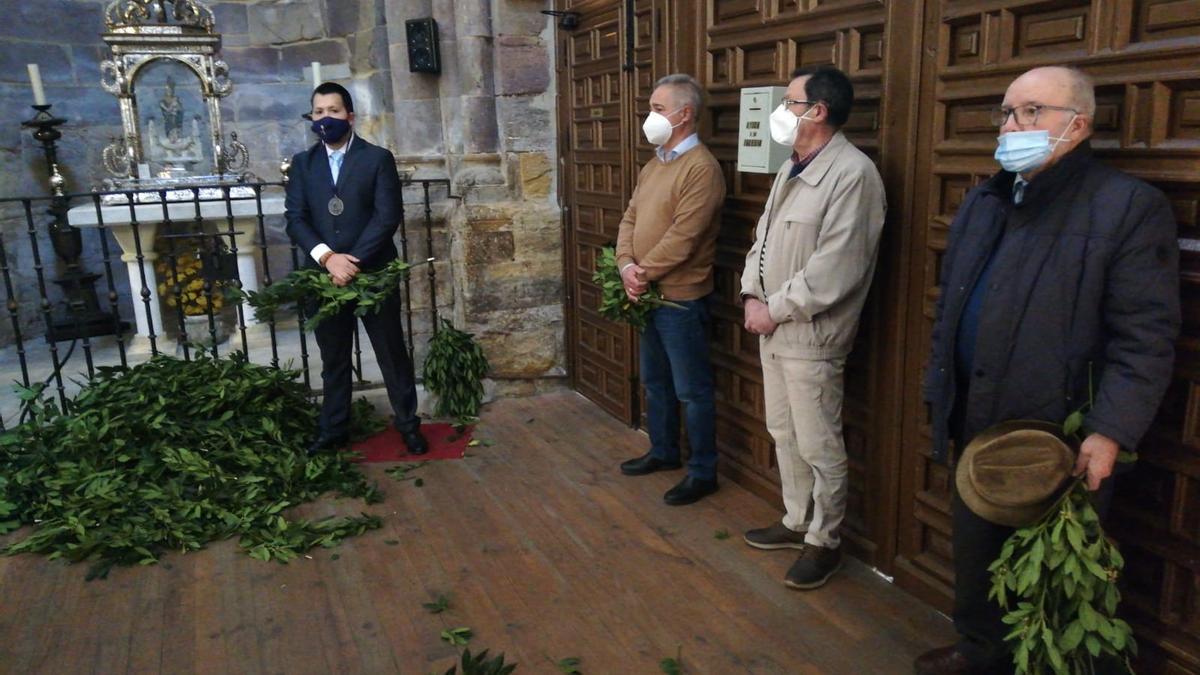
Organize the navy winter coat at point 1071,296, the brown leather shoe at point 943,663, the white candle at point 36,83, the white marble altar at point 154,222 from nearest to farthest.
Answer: the navy winter coat at point 1071,296, the brown leather shoe at point 943,663, the white marble altar at point 154,222, the white candle at point 36,83

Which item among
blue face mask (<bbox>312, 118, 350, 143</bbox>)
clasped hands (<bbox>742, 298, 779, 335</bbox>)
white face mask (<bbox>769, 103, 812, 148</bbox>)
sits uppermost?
blue face mask (<bbox>312, 118, 350, 143</bbox>)

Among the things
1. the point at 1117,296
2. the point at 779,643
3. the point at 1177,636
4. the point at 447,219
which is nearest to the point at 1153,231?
the point at 1117,296

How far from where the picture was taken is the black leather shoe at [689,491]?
3.81 m

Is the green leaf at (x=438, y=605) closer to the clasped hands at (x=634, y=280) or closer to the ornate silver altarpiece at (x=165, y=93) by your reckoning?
the clasped hands at (x=634, y=280)

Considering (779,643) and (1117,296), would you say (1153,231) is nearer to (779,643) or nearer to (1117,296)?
(1117,296)

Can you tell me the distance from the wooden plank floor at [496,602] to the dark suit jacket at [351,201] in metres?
1.23

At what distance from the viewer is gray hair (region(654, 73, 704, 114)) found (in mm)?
3598

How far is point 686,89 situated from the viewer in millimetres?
3604

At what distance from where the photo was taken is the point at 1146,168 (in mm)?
2117

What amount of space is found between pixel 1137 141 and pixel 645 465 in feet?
8.38

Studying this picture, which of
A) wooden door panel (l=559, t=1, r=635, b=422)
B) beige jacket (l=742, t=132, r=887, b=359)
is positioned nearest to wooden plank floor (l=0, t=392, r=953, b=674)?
beige jacket (l=742, t=132, r=887, b=359)

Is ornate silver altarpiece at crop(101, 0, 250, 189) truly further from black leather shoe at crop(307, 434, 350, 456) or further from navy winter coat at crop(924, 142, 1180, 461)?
navy winter coat at crop(924, 142, 1180, 461)

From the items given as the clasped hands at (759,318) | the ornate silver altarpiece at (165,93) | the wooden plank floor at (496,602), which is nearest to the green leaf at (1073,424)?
the wooden plank floor at (496,602)

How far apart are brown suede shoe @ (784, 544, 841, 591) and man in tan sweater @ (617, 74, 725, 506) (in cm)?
77
